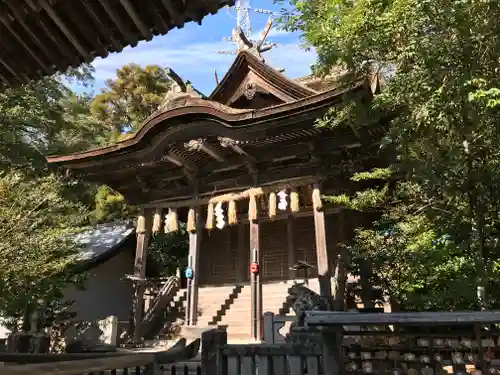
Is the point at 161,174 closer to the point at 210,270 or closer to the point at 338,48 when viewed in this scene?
the point at 210,270

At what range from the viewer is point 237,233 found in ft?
50.1

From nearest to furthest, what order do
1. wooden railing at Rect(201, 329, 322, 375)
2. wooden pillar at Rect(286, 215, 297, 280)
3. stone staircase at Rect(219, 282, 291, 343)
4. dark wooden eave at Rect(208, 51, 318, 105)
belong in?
wooden railing at Rect(201, 329, 322, 375) → stone staircase at Rect(219, 282, 291, 343) → dark wooden eave at Rect(208, 51, 318, 105) → wooden pillar at Rect(286, 215, 297, 280)

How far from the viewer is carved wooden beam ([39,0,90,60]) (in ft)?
8.21

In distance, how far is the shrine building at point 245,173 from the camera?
33.7 feet

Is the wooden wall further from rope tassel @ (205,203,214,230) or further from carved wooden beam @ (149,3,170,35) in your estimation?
carved wooden beam @ (149,3,170,35)

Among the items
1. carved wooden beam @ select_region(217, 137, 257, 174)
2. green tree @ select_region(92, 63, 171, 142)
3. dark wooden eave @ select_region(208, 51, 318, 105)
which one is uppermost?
green tree @ select_region(92, 63, 171, 142)

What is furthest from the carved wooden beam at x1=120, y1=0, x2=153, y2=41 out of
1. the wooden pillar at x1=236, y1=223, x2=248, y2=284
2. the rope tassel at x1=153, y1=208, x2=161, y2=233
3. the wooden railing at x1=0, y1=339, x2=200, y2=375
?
the wooden pillar at x1=236, y1=223, x2=248, y2=284

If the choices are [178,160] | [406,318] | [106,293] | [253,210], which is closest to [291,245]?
[253,210]

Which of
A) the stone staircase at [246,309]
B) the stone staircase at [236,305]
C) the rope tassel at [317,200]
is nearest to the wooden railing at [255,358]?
the stone staircase at [236,305]

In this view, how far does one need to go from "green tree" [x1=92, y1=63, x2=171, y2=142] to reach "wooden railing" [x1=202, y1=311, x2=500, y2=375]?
1954cm

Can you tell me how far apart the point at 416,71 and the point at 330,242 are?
8.48 metres

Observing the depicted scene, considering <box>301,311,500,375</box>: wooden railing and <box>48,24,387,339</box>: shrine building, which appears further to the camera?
<box>48,24,387,339</box>: shrine building

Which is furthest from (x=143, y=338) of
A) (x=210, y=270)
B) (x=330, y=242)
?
(x=330, y=242)

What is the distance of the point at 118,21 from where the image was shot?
2740 millimetres
